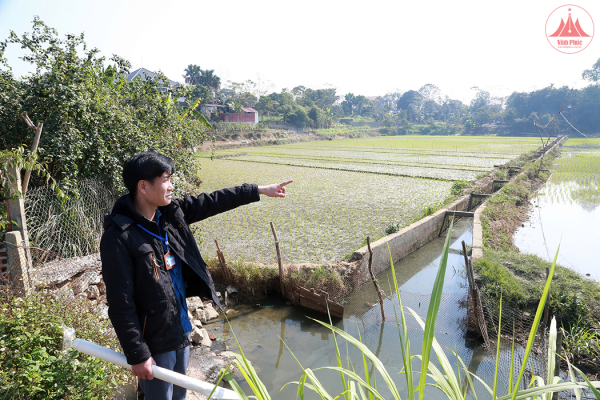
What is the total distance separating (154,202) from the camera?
5.30 ft

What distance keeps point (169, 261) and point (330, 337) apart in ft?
9.50

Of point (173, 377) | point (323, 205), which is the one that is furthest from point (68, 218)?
point (323, 205)

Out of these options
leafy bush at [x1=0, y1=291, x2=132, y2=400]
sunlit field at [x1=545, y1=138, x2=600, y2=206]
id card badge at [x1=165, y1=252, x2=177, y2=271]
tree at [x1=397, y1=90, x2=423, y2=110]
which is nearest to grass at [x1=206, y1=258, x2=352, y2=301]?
leafy bush at [x1=0, y1=291, x2=132, y2=400]

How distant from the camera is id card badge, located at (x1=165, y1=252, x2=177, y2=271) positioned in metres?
1.65

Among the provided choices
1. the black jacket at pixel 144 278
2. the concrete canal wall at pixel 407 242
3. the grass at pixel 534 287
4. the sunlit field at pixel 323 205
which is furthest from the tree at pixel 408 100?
the black jacket at pixel 144 278

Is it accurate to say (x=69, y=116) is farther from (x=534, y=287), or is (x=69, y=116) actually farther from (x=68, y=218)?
(x=534, y=287)

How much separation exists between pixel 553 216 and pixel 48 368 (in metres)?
10.9

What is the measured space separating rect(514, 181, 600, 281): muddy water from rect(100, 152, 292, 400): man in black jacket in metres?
5.36

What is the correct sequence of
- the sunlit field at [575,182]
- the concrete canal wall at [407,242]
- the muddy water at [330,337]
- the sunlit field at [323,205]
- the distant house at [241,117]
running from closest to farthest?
the muddy water at [330,337] < the concrete canal wall at [407,242] < the sunlit field at [323,205] < the sunlit field at [575,182] < the distant house at [241,117]

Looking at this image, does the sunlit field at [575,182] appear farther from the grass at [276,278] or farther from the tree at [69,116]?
the tree at [69,116]

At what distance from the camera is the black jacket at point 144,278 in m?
1.45

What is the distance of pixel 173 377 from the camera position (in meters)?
1.34

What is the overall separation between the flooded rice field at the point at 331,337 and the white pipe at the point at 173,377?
6.24 ft

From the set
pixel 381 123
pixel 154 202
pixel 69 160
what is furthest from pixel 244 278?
pixel 381 123
